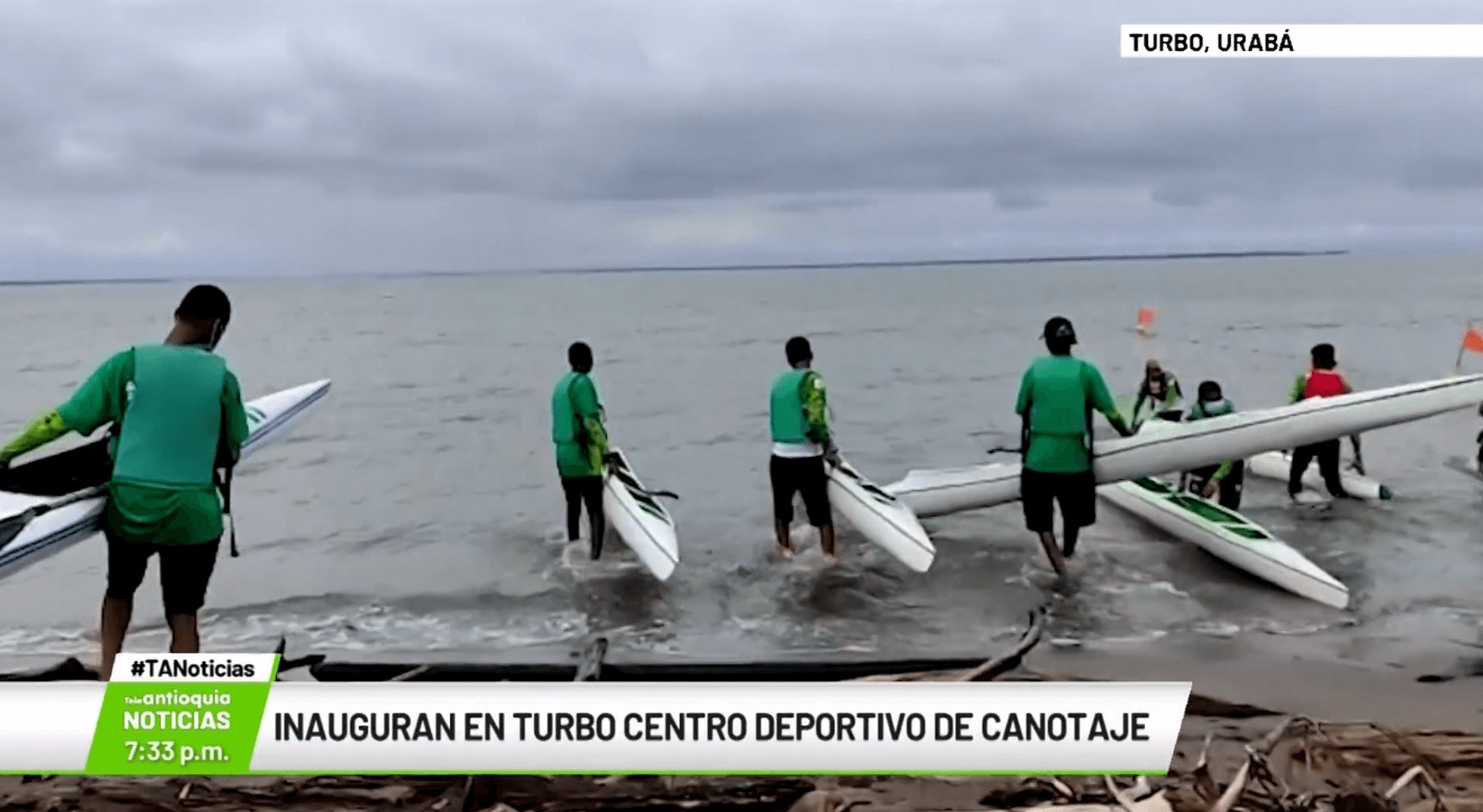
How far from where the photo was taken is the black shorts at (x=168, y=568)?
12.1 feet

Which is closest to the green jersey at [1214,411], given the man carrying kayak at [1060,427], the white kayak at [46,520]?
the man carrying kayak at [1060,427]

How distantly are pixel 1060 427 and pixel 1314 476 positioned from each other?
188 inches

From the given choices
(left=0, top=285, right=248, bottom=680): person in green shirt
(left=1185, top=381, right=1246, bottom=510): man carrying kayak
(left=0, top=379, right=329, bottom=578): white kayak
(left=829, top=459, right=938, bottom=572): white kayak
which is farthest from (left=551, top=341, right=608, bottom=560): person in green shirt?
(left=1185, top=381, right=1246, bottom=510): man carrying kayak

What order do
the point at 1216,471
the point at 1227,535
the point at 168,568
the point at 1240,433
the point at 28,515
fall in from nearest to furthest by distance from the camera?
the point at 168,568
the point at 28,515
the point at 1227,535
the point at 1240,433
the point at 1216,471

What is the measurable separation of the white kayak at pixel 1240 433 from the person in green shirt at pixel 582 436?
1.85m

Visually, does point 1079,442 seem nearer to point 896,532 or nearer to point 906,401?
point 896,532

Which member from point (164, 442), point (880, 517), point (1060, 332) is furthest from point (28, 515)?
point (1060, 332)

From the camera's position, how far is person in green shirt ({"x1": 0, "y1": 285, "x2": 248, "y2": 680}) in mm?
3537

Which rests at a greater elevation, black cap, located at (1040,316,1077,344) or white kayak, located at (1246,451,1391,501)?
black cap, located at (1040,316,1077,344)

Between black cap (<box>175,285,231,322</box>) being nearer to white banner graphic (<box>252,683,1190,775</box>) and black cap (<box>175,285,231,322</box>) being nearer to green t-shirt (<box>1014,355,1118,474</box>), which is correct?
white banner graphic (<box>252,683,1190,775</box>)

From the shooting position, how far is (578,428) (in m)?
7.55

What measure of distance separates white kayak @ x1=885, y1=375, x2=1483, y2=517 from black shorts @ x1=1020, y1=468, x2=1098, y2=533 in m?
0.61

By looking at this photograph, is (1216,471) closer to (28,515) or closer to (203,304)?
(203,304)

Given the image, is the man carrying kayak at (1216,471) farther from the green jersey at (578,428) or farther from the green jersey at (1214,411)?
the green jersey at (578,428)
